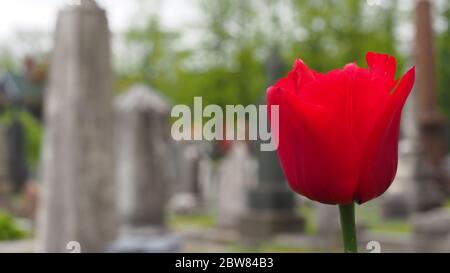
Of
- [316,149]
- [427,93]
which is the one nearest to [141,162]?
[316,149]

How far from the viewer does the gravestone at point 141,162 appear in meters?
6.71

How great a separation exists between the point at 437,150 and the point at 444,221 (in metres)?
3.84

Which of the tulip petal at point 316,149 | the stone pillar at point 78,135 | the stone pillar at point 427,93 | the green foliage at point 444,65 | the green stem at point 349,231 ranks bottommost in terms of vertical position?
the green stem at point 349,231

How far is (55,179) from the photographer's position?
5.84m

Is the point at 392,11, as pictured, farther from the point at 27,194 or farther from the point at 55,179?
the point at 55,179

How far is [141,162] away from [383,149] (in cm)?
611

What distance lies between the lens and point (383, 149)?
72 cm

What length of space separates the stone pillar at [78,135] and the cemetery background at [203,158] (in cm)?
1

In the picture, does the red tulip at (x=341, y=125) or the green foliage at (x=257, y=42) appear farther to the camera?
the green foliage at (x=257, y=42)

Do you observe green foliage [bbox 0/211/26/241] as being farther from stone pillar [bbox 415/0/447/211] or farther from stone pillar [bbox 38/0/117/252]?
stone pillar [bbox 415/0/447/211]

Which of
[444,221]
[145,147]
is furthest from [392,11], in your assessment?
[145,147]

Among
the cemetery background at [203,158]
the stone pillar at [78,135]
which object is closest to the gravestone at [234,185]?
the cemetery background at [203,158]

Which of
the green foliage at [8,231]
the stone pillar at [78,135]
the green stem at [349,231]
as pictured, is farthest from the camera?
the green foliage at [8,231]

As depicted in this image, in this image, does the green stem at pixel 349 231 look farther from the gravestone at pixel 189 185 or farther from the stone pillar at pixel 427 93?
Answer: the gravestone at pixel 189 185
